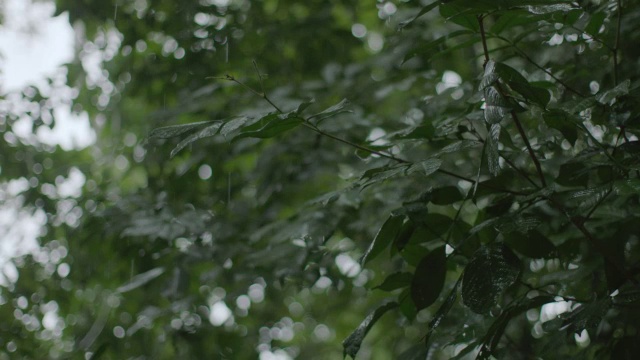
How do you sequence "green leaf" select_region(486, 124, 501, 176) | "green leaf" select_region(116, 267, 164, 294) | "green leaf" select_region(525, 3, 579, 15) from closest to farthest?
"green leaf" select_region(486, 124, 501, 176)
"green leaf" select_region(525, 3, 579, 15)
"green leaf" select_region(116, 267, 164, 294)

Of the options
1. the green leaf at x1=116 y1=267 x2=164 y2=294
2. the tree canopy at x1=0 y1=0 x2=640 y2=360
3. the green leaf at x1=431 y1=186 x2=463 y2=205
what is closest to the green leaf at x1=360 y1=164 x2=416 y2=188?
the tree canopy at x1=0 y1=0 x2=640 y2=360

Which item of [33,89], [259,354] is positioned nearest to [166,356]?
[259,354]

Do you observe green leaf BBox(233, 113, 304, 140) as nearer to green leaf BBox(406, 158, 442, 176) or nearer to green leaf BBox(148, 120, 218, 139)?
green leaf BBox(148, 120, 218, 139)

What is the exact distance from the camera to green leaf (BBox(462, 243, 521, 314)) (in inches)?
31.7

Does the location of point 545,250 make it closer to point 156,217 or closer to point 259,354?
point 156,217

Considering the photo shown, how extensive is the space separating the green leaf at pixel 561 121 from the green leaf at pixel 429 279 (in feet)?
0.76

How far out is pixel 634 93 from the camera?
93 centimetres

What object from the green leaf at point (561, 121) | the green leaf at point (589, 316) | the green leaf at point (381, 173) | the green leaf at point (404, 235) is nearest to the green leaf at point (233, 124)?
the green leaf at point (381, 173)

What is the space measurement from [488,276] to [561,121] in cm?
24

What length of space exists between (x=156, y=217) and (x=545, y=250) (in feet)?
3.28

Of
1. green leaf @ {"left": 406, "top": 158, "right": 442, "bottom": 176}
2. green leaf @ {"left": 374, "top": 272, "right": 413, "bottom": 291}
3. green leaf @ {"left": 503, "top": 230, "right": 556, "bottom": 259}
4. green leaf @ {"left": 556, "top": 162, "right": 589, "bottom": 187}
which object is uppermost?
green leaf @ {"left": 406, "top": 158, "right": 442, "bottom": 176}

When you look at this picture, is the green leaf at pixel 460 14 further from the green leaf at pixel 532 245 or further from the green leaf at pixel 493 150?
the green leaf at pixel 532 245

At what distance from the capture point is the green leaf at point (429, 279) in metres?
0.94

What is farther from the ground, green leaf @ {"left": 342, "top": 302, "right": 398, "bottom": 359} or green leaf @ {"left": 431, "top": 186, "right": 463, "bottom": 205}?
green leaf @ {"left": 431, "top": 186, "right": 463, "bottom": 205}
